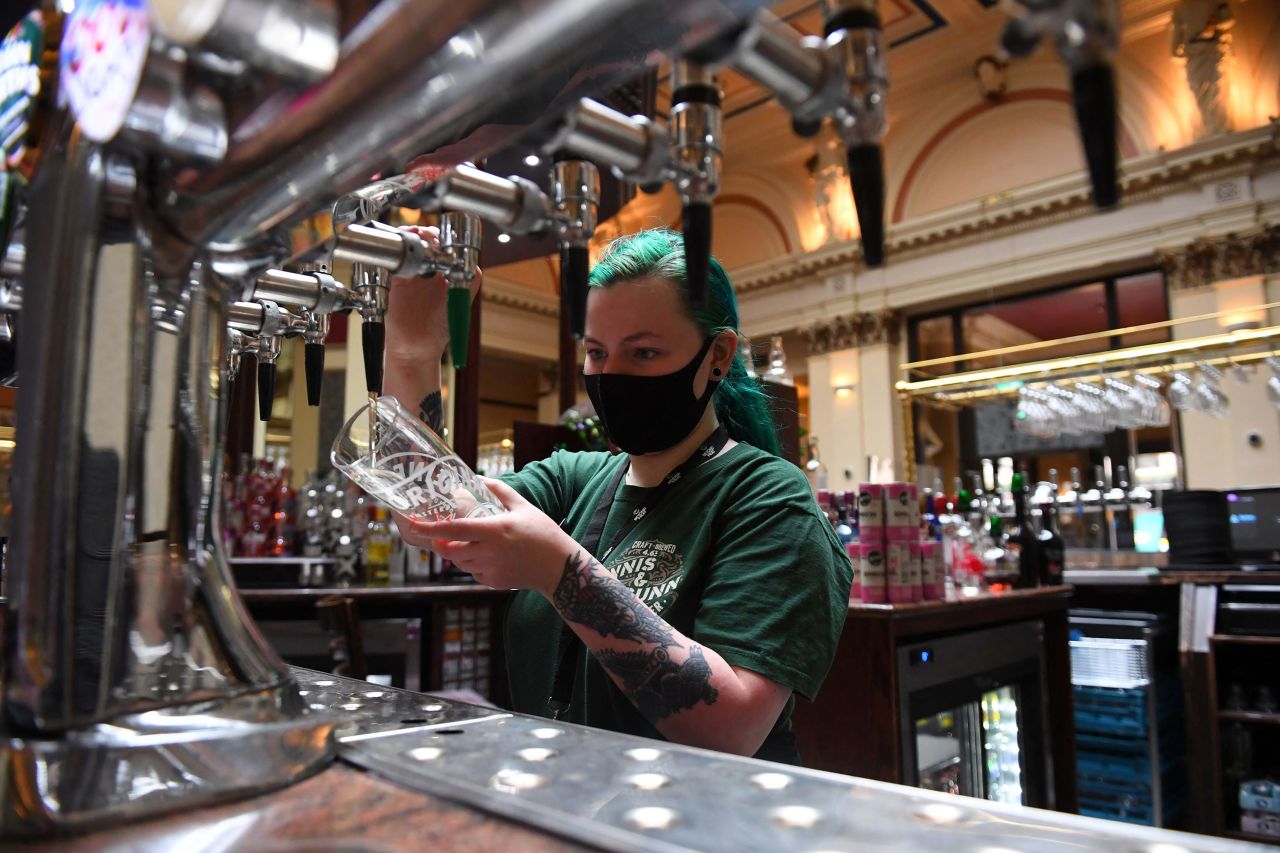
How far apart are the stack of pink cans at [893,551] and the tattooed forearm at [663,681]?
127cm

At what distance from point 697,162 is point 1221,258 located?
818 cm

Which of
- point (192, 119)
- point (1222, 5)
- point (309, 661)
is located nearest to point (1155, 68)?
point (1222, 5)

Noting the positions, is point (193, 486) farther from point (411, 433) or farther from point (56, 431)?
point (411, 433)

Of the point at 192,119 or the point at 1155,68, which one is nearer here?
the point at 192,119

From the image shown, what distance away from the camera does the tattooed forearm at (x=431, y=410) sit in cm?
120

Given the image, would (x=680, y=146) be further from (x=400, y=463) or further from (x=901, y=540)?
(x=901, y=540)

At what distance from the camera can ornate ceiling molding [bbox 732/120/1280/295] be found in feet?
22.3

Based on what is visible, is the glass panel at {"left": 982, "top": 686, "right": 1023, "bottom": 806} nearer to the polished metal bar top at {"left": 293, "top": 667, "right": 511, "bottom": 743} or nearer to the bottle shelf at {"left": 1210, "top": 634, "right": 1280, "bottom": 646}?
the bottle shelf at {"left": 1210, "top": 634, "right": 1280, "bottom": 646}

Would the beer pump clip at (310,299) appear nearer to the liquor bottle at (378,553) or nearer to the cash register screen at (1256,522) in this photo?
the liquor bottle at (378,553)

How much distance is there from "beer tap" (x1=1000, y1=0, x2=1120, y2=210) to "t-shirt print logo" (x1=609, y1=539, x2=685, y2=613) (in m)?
0.82

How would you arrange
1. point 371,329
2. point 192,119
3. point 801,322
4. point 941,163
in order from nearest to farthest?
point 192,119, point 371,329, point 941,163, point 801,322

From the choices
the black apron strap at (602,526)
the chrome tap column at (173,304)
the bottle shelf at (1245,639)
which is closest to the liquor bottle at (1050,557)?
the bottle shelf at (1245,639)

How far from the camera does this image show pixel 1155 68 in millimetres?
7355

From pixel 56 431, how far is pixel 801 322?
9.57m
